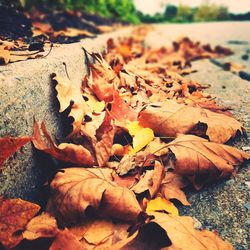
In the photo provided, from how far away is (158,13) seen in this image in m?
27.3

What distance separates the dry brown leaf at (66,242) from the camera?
0.75 meters

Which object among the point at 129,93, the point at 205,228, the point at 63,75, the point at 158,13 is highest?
the point at 63,75

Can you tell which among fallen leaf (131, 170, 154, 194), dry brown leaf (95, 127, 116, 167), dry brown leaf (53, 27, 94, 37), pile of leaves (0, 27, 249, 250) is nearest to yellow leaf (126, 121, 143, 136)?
pile of leaves (0, 27, 249, 250)

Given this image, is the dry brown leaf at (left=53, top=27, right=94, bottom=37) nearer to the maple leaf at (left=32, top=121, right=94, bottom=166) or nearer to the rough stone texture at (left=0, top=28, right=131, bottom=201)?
the rough stone texture at (left=0, top=28, right=131, bottom=201)

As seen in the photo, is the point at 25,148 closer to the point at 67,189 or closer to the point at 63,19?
the point at 67,189

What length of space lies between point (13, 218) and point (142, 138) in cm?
54

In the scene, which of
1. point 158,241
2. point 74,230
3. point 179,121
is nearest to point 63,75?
point 179,121

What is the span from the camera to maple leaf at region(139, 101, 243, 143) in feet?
3.69

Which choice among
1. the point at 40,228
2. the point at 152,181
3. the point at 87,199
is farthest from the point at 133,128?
the point at 40,228

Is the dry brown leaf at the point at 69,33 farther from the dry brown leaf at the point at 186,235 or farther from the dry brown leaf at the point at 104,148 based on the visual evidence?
the dry brown leaf at the point at 186,235

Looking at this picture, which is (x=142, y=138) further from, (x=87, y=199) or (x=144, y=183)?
(x=87, y=199)

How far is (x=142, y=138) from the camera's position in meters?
1.15

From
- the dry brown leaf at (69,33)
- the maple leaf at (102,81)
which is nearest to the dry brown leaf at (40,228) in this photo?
the maple leaf at (102,81)

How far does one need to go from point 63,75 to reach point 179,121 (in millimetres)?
464
